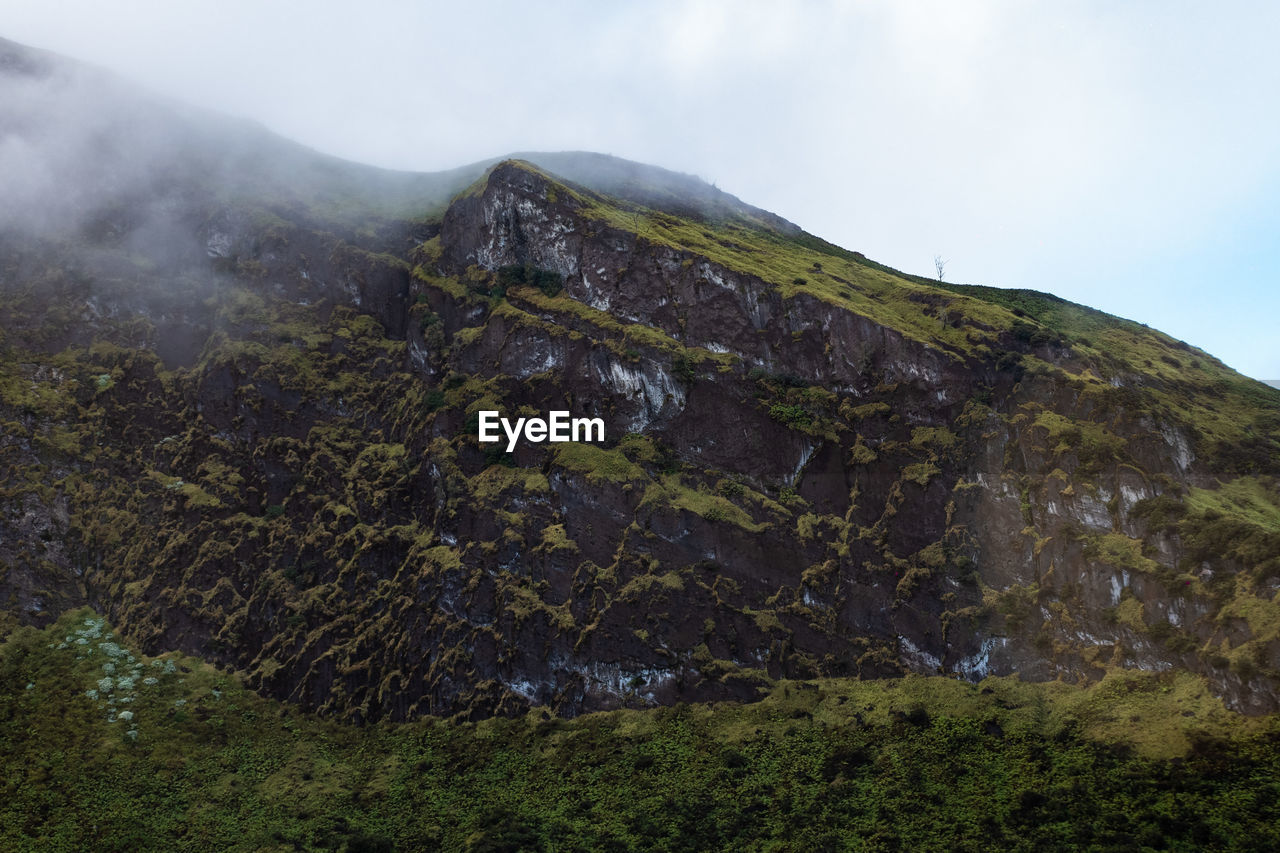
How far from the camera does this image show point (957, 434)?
213 ft

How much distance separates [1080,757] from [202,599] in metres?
67.3

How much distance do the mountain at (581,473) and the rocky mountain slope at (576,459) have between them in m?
0.29

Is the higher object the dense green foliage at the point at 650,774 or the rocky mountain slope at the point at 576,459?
the rocky mountain slope at the point at 576,459

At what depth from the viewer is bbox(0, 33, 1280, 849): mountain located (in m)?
56.0

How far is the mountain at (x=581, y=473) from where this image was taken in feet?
184

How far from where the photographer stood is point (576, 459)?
6925cm
